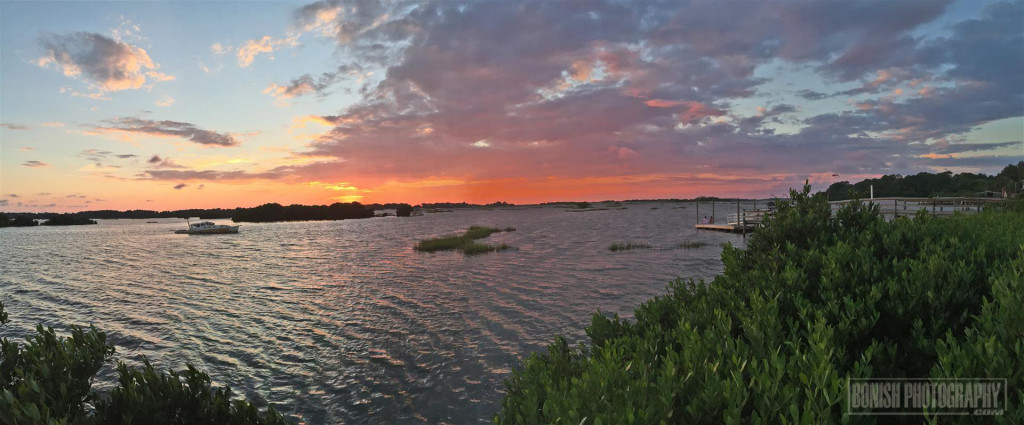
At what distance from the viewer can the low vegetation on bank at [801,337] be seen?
2.69 m

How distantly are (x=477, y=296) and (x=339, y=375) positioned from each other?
31.4ft

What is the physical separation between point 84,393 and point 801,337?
25.4ft

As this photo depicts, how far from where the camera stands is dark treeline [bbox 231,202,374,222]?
141375 mm

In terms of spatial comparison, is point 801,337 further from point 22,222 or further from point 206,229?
point 22,222

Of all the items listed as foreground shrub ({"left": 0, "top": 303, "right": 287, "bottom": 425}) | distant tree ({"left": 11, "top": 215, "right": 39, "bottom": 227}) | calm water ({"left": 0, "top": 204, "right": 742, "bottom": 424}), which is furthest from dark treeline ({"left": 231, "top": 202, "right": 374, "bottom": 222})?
foreground shrub ({"left": 0, "top": 303, "right": 287, "bottom": 425})

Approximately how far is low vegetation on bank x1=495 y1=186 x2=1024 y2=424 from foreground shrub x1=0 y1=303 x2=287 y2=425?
3.92m

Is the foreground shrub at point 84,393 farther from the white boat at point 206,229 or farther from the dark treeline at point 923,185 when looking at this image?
the dark treeline at point 923,185

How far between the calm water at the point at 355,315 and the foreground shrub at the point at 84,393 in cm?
450

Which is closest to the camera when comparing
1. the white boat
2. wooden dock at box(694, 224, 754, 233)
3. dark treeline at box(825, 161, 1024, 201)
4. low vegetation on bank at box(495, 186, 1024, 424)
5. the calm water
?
low vegetation on bank at box(495, 186, 1024, 424)

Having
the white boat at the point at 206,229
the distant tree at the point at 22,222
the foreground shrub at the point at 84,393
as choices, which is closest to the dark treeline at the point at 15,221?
the distant tree at the point at 22,222

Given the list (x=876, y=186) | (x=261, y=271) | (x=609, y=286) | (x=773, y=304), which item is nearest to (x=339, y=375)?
(x=773, y=304)

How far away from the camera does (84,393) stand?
15.0ft

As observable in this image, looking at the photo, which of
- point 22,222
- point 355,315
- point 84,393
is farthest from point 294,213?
point 84,393

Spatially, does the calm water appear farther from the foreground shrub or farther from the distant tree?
the distant tree
